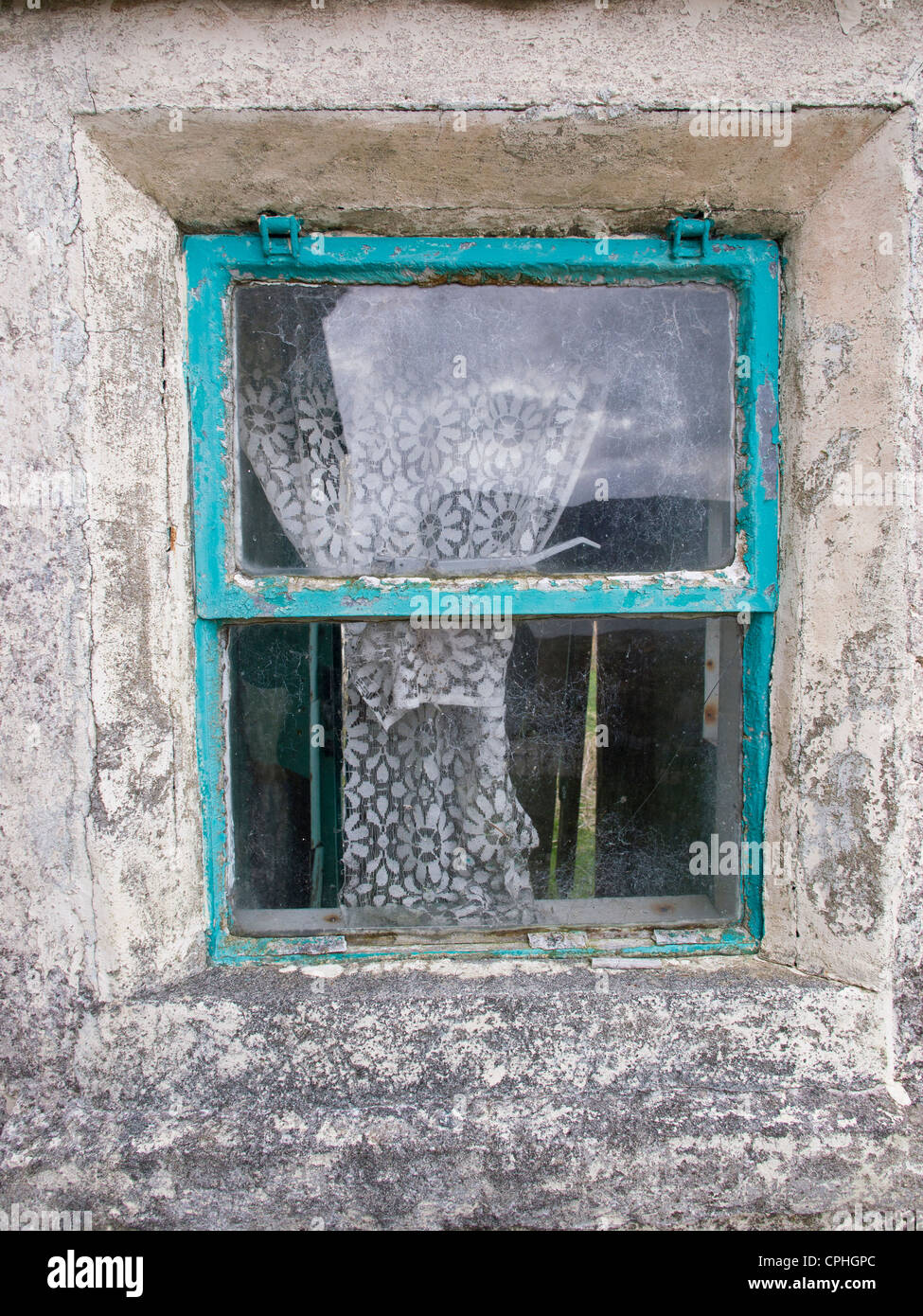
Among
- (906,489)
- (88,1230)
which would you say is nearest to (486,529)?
(906,489)

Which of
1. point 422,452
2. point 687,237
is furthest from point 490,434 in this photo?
point 687,237

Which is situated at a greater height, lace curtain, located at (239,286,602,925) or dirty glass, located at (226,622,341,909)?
lace curtain, located at (239,286,602,925)

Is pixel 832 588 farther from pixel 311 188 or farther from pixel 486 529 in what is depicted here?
pixel 311 188

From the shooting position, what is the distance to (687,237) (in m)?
1.24

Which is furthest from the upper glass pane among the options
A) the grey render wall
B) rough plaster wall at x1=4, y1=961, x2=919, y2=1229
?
rough plaster wall at x1=4, y1=961, x2=919, y2=1229

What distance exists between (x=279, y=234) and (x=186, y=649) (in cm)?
77

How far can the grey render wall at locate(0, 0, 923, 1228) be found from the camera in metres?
1.06

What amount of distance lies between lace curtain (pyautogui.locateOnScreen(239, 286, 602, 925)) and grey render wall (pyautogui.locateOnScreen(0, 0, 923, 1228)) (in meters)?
0.15

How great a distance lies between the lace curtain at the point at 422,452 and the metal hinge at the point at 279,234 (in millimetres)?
126

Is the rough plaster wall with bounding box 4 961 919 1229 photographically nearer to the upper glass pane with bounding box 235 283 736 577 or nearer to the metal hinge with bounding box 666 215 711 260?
the upper glass pane with bounding box 235 283 736 577

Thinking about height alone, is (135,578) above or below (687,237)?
below

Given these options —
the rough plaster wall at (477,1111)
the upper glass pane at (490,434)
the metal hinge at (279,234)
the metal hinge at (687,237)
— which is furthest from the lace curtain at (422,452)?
the rough plaster wall at (477,1111)

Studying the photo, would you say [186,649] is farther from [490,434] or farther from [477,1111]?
[477,1111]

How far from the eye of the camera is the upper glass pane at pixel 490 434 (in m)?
1.28
